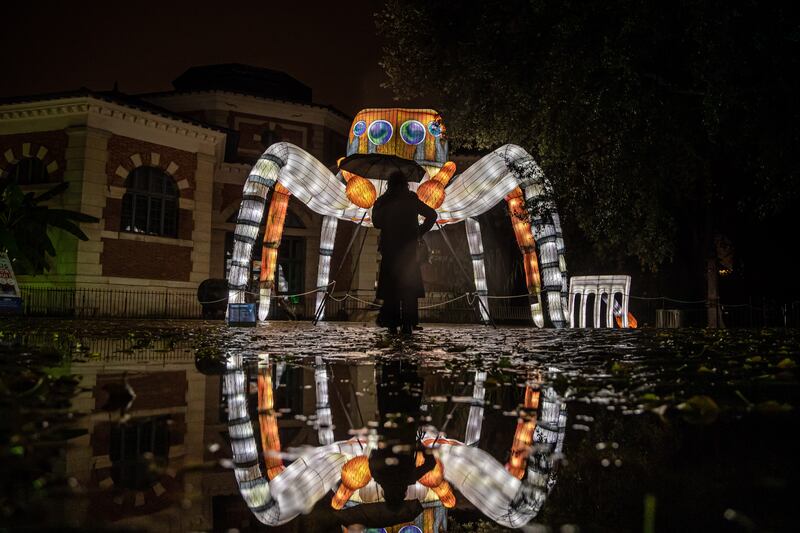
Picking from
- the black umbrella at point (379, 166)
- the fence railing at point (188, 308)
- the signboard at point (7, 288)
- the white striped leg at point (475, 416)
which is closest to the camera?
the white striped leg at point (475, 416)

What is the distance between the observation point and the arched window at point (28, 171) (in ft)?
75.9

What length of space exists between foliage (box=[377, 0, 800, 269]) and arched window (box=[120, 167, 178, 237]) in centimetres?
1354

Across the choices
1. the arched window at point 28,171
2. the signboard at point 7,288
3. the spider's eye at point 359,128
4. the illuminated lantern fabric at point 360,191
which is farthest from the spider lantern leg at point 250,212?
the arched window at point 28,171

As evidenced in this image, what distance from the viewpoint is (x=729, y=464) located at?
183cm

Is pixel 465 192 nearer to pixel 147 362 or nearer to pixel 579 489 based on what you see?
pixel 147 362

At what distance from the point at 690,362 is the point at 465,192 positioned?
10.0m

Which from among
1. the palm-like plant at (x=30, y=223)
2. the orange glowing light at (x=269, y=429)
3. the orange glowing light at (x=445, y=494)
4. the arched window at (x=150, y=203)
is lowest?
the orange glowing light at (x=445, y=494)

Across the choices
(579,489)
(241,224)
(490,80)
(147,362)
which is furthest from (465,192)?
(579,489)

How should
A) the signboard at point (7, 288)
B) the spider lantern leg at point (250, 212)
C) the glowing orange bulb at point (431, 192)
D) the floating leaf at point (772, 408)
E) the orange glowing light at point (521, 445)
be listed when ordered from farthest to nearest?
the signboard at point (7, 288) < the glowing orange bulb at point (431, 192) < the spider lantern leg at point (250, 212) < the floating leaf at point (772, 408) < the orange glowing light at point (521, 445)

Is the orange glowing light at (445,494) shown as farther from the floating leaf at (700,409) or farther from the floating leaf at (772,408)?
the floating leaf at (772,408)

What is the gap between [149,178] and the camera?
2423 centimetres

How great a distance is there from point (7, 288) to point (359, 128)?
1010 centimetres

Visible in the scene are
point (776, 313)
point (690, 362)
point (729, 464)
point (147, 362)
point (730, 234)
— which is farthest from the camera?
point (730, 234)

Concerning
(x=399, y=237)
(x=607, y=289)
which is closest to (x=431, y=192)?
(x=399, y=237)
